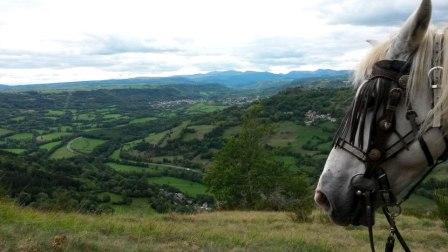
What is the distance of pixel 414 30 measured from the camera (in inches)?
95.3

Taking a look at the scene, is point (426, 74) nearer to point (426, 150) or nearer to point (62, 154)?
point (426, 150)

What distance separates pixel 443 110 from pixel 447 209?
310 inches

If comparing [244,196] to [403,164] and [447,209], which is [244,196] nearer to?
[447,209]

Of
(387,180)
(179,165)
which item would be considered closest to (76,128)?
(179,165)

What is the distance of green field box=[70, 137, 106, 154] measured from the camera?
102 meters

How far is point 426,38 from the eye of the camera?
250 centimetres

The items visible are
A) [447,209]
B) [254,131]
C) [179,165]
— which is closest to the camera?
[447,209]

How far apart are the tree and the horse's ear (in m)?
28.2

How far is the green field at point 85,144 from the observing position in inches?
3999

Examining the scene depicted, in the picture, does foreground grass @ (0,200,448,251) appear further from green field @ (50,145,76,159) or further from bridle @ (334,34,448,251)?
green field @ (50,145,76,159)

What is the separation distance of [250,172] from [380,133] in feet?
98.5

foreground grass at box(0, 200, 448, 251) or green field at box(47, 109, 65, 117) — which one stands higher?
foreground grass at box(0, 200, 448, 251)

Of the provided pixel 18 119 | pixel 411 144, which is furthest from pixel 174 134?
pixel 411 144


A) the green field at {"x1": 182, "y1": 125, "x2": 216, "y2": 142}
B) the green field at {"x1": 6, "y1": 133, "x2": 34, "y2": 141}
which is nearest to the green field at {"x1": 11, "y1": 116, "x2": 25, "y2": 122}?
the green field at {"x1": 6, "y1": 133, "x2": 34, "y2": 141}
